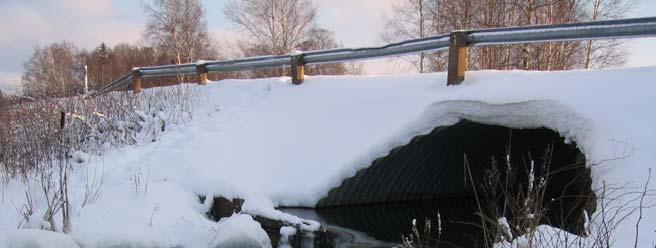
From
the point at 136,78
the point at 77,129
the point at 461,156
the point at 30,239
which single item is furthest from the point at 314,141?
the point at 136,78

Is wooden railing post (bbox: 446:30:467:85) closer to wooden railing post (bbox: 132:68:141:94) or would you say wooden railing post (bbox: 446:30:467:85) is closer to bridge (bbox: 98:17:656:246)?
bridge (bbox: 98:17:656:246)

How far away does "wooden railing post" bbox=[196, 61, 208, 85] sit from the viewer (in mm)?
10883

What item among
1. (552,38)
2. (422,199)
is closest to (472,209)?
(422,199)

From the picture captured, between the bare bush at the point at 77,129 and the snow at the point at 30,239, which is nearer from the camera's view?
the snow at the point at 30,239

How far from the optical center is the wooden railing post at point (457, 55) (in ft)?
21.0

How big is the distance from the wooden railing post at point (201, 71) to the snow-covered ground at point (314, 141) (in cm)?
203

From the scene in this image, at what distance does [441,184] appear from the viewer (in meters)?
8.52

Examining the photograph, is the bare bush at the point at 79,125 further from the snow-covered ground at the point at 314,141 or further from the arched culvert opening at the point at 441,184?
the arched culvert opening at the point at 441,184

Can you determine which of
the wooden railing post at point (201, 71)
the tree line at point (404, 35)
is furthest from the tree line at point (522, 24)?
the wooden railing post at point (201, 71)

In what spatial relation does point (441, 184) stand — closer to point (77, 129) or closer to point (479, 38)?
point (479, 38)

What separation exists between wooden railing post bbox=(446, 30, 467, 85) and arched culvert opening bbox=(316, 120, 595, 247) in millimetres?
560

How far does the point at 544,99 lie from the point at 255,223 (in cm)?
315

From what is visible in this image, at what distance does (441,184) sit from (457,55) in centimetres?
277

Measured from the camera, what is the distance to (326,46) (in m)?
30.9
